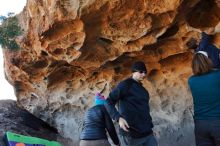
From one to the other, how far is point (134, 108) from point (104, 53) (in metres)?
3.28

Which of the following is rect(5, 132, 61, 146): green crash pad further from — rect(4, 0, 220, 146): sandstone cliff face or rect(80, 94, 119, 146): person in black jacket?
rect(80, 94, 119, 146): person in black jacket

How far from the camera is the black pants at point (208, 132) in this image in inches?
153

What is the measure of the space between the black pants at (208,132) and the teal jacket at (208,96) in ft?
0.17

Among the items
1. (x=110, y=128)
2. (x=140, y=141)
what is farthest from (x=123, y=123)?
(x=110, y=128)

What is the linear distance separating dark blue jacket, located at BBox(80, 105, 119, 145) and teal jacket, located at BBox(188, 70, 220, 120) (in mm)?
1490

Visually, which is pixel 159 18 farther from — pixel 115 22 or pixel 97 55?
pixel 97 55

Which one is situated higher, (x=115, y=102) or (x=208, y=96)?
(x=208, y=96)

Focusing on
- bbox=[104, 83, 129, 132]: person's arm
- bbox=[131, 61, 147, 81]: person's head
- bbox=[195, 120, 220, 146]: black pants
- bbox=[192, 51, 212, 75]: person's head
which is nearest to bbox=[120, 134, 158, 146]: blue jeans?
bbox=[104, 83, 129, 132]: person's arm

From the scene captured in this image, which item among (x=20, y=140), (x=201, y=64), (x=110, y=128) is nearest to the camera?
(x=201, y=64)

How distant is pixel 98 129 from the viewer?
520 cm

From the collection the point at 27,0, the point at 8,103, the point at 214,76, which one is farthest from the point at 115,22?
the point at 8,103

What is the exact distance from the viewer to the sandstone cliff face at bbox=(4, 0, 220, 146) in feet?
23.1

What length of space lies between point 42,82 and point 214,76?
6.36 m

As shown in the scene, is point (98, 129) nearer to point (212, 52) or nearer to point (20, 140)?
point (212, 52)
